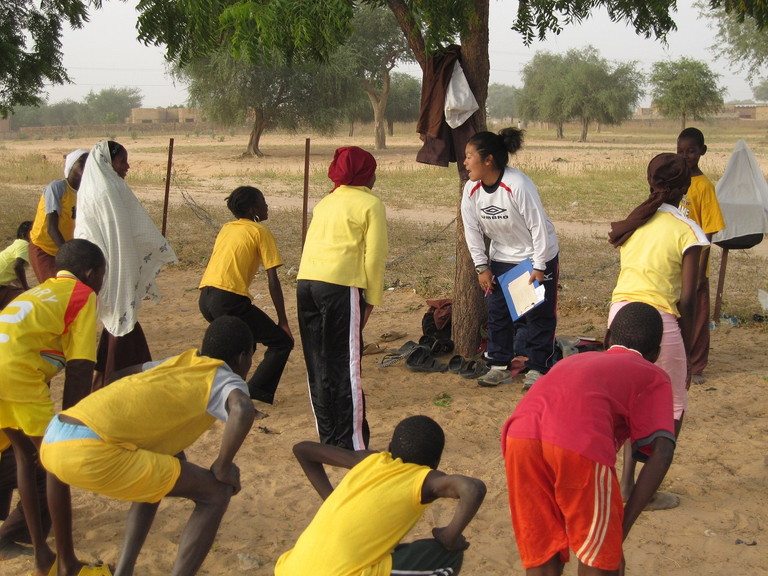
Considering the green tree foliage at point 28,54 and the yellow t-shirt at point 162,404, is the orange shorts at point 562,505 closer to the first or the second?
the yellow t-shirt at point 162,404

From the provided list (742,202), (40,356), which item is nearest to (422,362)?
(742,202)

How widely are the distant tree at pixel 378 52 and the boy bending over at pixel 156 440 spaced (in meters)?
40.9

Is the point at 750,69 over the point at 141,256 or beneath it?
over

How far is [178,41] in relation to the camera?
7.45m

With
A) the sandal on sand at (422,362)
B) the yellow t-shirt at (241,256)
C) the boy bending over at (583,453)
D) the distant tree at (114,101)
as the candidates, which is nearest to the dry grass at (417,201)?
the sandal on sand at (422,362)

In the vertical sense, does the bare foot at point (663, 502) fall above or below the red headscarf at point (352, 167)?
below

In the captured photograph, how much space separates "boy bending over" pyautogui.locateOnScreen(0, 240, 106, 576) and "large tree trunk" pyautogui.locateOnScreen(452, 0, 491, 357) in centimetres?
377

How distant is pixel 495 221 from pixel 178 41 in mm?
3519

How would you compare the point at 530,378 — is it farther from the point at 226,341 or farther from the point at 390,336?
the point at 226,341

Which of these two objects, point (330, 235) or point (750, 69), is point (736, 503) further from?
point (750, 69)

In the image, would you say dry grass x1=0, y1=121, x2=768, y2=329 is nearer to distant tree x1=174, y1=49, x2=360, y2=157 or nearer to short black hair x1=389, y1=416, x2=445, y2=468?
distant tree x1=174, y1=49, x2=360, y2=157

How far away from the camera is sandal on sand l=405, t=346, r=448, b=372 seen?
22.2 ft

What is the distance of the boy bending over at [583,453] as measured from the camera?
2.69 m

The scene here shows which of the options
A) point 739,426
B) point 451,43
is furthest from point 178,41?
point 739,426
